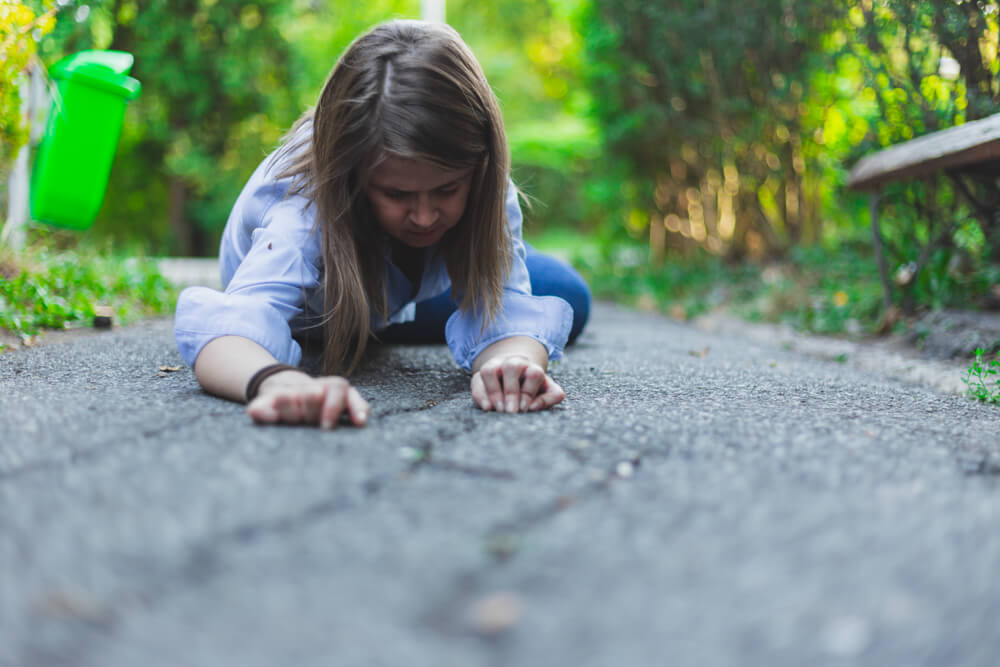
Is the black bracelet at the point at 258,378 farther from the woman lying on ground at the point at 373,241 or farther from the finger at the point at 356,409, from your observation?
the finger at the point at 356,409

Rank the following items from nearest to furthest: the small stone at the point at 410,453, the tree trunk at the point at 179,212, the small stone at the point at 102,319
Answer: the small stone at the point at 410,453 → the small stone at the point at 102,319 → the tree trunk at the point at 179,212

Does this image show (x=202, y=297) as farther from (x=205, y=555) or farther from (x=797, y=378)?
(x=797, y=378)

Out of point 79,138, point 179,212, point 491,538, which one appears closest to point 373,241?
point 491,538

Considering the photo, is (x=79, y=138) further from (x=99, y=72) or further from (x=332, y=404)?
(x=332, y=404)

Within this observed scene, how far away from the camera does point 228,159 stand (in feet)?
24.3

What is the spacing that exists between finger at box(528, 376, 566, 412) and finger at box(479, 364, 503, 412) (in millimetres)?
61

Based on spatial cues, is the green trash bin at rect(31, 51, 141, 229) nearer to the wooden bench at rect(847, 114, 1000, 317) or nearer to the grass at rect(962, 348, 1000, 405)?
the wooden bench at rect(847, 114, 1000, 317)

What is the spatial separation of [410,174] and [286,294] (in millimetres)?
372

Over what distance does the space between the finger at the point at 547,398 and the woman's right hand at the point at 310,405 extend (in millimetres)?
343

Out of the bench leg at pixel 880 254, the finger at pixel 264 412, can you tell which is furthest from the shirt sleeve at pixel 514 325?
the bench leg at pixel 880 254

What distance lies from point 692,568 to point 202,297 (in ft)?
3.57

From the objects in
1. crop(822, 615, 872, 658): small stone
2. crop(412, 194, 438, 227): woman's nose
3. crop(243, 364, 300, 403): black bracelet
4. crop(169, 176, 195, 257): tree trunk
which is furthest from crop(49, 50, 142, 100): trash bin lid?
crop(169, 176, 195, 257): tree trunk

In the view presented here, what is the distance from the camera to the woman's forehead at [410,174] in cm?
143

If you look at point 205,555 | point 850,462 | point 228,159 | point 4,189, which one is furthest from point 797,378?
point 228,159
